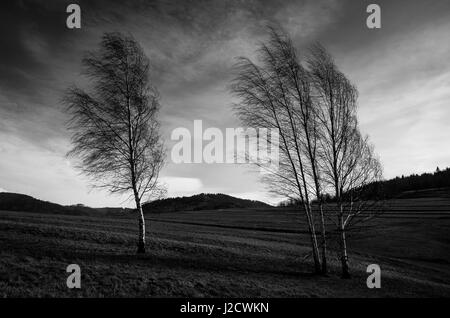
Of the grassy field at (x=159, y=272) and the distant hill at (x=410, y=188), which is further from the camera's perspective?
the distant hill at (x=410, y=188)

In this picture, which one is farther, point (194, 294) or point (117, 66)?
point (117, 66)

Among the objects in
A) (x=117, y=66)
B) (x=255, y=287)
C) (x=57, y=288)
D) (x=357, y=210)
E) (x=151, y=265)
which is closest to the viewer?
(x=57, y=288)

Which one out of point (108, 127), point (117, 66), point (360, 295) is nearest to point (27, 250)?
point (108, 127)

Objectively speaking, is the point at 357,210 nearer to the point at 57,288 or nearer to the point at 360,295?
the point at 360,295

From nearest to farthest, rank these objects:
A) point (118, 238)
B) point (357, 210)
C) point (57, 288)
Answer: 1. point (57, 288)
2. point (357, 210)
3. point (118, 238)

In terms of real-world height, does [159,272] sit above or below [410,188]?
below

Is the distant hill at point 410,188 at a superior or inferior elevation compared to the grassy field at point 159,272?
superior

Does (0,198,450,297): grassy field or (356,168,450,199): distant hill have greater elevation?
(356,168,450,199): distant hill

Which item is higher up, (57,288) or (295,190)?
(295,190)

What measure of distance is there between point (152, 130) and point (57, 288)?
10112 mm

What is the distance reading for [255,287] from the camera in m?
12.2

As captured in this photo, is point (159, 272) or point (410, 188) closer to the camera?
point (159, 272)

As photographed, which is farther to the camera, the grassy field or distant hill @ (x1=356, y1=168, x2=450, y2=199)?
distant hill @ (x1=356, y1=168, x2=450, y2=199)

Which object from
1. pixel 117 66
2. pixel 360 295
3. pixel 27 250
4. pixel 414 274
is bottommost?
pixel 414 274
